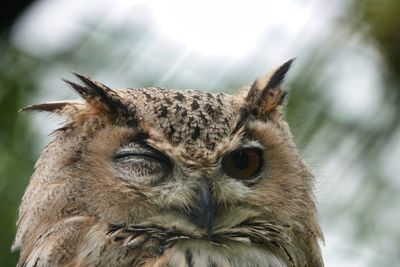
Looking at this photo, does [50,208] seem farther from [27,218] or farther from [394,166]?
→ [394,166]

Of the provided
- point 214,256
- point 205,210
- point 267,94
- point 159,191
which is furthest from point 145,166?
point 267,94

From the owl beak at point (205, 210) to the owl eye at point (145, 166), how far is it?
14 cm

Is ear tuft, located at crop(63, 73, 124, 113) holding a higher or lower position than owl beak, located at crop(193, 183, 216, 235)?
higher

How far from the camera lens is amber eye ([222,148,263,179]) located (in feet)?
15.9

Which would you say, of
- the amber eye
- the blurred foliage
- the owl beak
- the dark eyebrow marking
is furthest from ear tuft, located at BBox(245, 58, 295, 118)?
the blurred foliage

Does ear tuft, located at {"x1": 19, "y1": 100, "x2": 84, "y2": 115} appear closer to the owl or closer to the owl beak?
the owl

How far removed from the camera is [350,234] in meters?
5.33

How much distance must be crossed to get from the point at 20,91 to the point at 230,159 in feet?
2.40

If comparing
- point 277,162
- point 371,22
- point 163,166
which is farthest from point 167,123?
point 371,22

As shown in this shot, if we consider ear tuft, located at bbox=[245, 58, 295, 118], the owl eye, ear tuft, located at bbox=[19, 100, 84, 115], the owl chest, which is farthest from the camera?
ear tuft, located at bbox=[245, 58, 295, 118]

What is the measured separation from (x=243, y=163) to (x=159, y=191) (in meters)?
0.31

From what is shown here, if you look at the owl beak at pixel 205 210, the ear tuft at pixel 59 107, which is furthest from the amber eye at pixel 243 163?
the ear tuft at pixel 59 107

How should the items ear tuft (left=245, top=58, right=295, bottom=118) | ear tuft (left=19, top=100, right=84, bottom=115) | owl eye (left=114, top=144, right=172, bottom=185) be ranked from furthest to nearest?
ear tuft (left=245, top=58, right=295, bottom=118)
ear tuft (left=19, top=100, right=84, bottom=115)
owl eye (left=114, top=144, right=172, bottom=185)

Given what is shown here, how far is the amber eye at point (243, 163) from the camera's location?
190 inches
